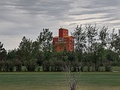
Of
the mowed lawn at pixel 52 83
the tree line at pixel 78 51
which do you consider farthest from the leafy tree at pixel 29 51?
the mowed lawn at pixel 52 83

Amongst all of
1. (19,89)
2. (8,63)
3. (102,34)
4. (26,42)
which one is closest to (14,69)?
(8,63)

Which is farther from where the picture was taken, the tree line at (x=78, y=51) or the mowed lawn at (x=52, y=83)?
the tree line at (x=78, y=51)

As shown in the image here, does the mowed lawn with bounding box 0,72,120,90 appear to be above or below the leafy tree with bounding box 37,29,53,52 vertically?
below

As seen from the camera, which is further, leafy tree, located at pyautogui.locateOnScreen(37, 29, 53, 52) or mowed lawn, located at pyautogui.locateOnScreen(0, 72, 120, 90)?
leafy tree, located at pyautogui.locateOnScreen(37, 29, 53, 52)

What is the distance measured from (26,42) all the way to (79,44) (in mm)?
10085

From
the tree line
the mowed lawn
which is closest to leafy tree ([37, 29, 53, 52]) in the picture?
the tree line

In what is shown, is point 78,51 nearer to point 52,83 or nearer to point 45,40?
point 45,40

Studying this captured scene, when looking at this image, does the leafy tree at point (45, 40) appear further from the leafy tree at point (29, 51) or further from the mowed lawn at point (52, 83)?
the mowed lawn at point (52, 83)

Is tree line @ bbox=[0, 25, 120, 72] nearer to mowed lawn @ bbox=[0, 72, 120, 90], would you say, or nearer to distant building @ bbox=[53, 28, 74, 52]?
distant building @ bbox=[53, 28, 74, 52]

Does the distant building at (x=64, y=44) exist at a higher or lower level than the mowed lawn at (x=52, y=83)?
higher

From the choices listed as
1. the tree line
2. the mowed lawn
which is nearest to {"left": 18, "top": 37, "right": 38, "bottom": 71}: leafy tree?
the tree line

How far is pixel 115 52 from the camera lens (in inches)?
2368

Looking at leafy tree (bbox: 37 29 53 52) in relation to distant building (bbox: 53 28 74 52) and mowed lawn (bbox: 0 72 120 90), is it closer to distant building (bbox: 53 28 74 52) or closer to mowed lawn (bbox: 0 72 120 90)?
distant building (bbox: 53 28 74 52)

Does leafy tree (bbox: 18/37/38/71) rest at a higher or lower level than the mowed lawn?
higher
